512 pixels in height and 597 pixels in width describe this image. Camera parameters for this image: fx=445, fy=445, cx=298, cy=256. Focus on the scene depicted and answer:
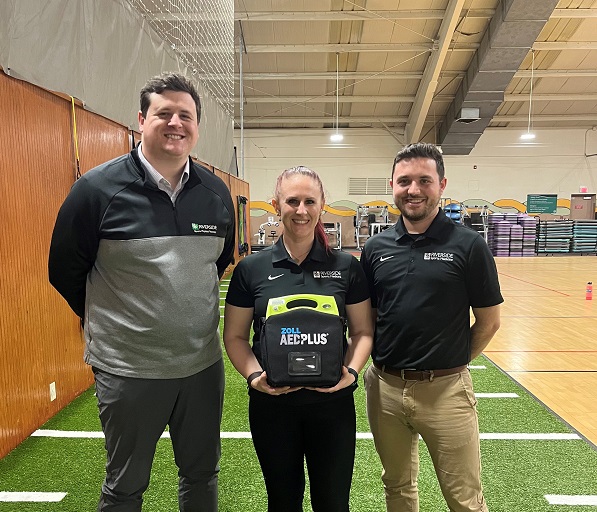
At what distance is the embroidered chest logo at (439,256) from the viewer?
1648 mm

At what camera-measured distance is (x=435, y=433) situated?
165cm

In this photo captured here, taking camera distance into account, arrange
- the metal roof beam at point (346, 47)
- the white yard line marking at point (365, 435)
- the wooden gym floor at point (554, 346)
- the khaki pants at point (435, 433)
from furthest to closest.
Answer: the metal roof beam at point (346, 47) → the wooden gym floor at point (554, 346) → the white yard line marking at point (365, 435) → the khaki pants at point (435, 433)

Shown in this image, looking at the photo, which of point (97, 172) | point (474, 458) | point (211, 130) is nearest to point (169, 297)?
point (97, 172)

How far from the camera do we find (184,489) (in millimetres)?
1653

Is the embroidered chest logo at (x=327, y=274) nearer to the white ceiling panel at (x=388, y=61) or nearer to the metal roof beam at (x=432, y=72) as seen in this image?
the metal roof beam at (x=432, y=72)

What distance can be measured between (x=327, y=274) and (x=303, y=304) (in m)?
0.16

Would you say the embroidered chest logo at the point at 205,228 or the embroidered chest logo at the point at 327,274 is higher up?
the embroidered chest logo at the point at 205,228

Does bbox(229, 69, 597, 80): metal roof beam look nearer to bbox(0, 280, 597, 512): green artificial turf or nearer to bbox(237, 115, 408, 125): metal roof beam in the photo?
bbox(237, 115, 408, 125): metal roof beam

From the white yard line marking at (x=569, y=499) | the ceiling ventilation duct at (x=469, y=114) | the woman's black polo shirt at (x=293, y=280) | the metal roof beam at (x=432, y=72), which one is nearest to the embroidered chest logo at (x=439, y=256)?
the woman's black polo shirt at (x=293, y=280)

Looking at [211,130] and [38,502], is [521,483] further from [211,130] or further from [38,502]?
[211,130]

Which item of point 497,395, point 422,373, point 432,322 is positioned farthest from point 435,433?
point 497,395

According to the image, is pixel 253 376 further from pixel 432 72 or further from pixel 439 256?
pixel 432 72

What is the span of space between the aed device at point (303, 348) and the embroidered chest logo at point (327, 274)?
160 millimetres

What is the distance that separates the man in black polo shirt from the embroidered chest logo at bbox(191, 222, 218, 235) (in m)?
0.64
